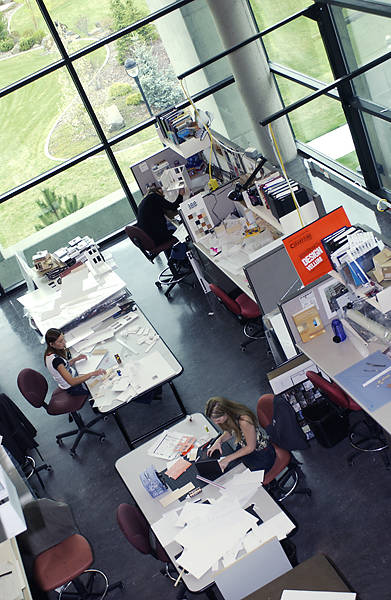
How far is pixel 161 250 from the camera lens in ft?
28.8

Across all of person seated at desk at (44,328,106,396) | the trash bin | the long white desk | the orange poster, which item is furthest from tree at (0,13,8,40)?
the trash bin

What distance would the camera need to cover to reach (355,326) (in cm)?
555

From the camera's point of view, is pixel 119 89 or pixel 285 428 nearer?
pixel 285 428

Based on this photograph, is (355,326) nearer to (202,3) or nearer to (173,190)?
(173,190)

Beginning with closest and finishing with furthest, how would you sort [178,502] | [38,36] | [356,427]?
[178,502] < [356,427] < [38,36]

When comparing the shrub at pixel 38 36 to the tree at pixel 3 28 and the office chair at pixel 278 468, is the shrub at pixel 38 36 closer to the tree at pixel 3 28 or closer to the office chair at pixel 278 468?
the tree at pixel 3 28

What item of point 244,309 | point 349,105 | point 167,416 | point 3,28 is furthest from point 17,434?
point 3,28

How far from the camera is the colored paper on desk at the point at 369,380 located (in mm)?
4992

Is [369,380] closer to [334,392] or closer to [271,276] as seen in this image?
[334,392]

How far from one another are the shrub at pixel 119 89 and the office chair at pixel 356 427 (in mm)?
6099

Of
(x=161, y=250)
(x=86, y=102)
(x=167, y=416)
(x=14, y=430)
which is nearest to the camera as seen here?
(x=14, y=430)

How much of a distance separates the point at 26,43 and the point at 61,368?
5180 millimetres

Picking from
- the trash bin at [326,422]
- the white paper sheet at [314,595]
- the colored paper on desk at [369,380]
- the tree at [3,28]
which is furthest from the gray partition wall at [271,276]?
the tree at [3,28]

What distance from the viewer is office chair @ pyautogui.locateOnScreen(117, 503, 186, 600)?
4703 millimetres
